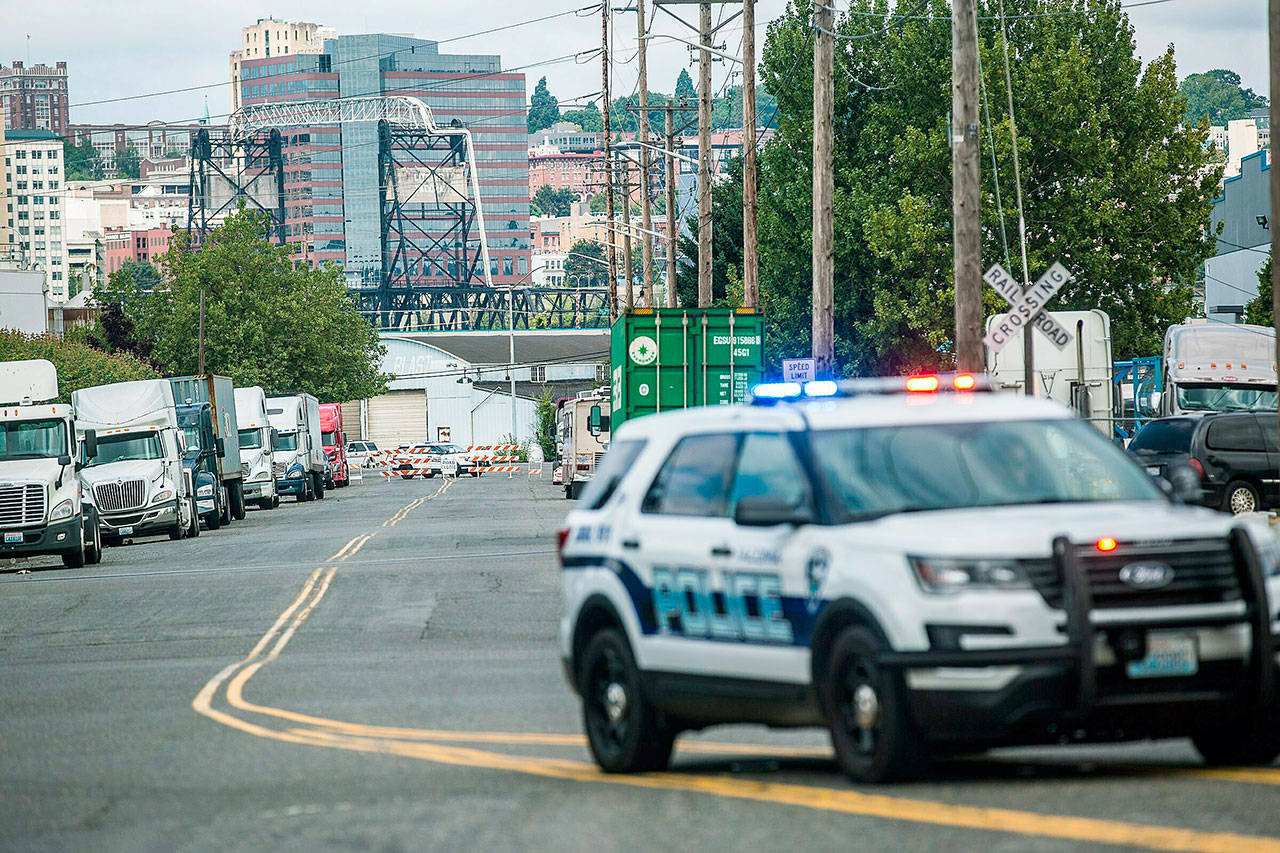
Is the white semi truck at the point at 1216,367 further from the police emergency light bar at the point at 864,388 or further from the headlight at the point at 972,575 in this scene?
the headlight at the point at 972,575

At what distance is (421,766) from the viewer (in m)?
10.5

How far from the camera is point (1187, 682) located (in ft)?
26.1

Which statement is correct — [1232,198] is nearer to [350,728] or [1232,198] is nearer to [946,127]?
[946,127]

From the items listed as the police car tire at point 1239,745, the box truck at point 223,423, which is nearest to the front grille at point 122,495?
the box truck at point 223,423

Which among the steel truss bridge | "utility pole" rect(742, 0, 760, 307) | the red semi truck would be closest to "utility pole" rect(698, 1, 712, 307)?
"utility pole" rect(742, 0, 760, 307)

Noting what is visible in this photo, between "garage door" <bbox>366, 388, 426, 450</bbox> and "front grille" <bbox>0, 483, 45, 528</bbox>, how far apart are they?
4051 inches

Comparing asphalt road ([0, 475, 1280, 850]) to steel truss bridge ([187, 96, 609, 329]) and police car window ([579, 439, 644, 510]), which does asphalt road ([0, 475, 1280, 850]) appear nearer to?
police car window ([579, 439, 644, 510])

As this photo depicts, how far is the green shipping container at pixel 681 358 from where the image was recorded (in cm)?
3416

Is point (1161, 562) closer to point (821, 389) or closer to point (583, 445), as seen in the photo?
point (821, 389)

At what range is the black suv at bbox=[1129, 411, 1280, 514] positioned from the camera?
3070cm

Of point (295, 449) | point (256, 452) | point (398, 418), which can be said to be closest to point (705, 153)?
point (256, 452)

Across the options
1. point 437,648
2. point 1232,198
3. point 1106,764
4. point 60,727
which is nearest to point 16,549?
point 437,648

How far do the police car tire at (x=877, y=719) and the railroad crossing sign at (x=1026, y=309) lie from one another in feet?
42.2

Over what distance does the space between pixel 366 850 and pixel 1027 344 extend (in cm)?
1542
